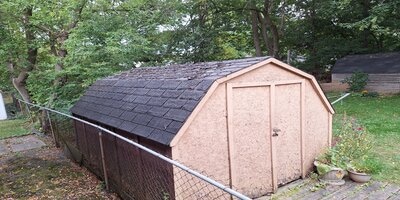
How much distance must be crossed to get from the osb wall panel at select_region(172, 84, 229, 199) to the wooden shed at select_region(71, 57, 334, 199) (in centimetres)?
1

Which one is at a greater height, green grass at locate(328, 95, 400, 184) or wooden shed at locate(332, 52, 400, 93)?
wooden shed at locate(332, 52, 400, 93)

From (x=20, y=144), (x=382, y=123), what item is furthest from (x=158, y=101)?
(x=382, y=123)

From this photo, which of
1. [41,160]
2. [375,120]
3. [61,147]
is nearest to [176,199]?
[41,160]

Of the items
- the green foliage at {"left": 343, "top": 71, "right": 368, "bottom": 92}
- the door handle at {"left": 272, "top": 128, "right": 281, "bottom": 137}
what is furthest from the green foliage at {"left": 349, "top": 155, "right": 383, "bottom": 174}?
the green foliage at {"left": 343, "top": 71, "right": 368, "bottom": 92}

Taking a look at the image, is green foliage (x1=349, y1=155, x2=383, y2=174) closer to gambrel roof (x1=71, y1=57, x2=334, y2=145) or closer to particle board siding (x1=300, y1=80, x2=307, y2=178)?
particle board siding (x1=300, y1=80, x2=307, y2=178)

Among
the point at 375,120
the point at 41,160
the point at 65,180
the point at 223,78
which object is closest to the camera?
the point at 223,78

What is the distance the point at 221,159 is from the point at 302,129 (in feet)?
6.36

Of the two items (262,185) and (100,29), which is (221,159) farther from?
(100,29)

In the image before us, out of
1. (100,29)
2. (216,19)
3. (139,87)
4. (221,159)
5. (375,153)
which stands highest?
(216,19)

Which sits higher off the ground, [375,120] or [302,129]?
[302,129]

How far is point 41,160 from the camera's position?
8.70 meters

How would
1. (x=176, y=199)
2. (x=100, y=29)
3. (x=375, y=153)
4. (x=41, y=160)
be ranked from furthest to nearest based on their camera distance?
(x=100, y=29) → (x=41, y=160) → (x=375, y=153) → (x=176, y=199)

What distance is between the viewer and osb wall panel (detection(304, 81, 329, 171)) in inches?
238

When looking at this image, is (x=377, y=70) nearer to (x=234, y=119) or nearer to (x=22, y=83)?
(x=234, y=119)
